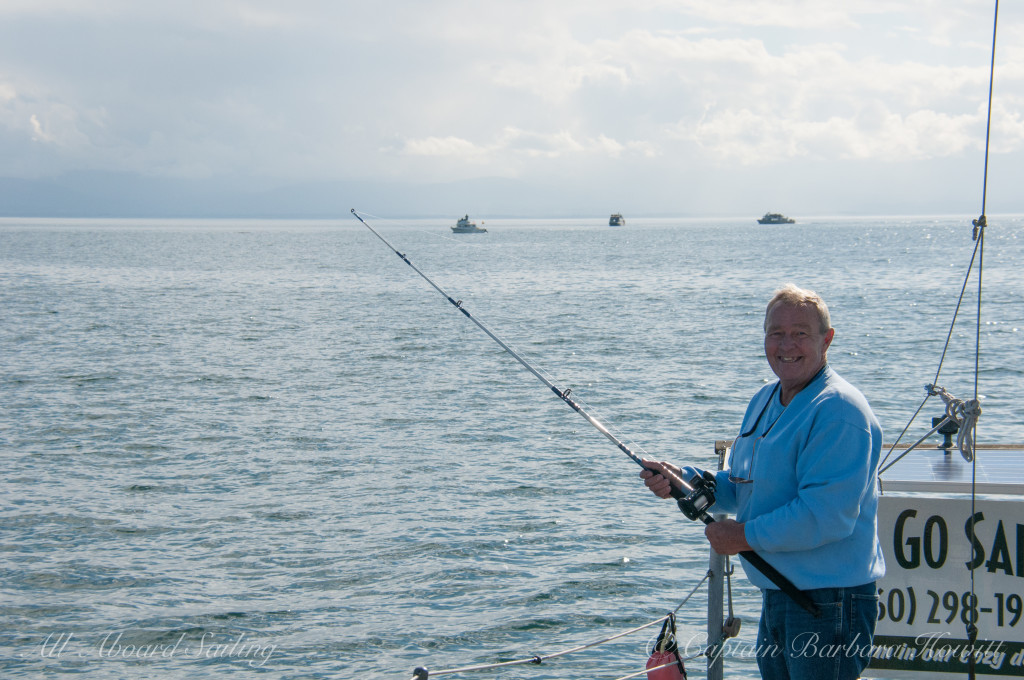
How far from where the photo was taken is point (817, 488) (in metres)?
2.93

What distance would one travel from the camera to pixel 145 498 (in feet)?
40.1

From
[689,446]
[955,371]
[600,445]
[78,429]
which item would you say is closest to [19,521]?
[78,429]

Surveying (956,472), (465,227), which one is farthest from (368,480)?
(465,227)

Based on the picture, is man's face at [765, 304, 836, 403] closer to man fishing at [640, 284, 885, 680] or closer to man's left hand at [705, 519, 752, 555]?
man fishing at [640, 284, 885, 680]

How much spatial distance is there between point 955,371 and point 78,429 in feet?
66.2

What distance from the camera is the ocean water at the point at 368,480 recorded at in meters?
8.36

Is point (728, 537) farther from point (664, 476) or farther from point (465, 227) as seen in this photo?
point (465, 227)

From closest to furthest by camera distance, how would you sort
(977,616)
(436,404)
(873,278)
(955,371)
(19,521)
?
(977,616)
(19,521)
(436,404)
(955,371)
(873,278)

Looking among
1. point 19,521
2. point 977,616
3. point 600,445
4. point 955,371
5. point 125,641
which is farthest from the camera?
point 955,371

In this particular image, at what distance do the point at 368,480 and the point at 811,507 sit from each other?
10.7 meters

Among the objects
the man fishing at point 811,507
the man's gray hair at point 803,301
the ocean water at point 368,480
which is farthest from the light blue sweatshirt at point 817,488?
the ocean water at point 368,480

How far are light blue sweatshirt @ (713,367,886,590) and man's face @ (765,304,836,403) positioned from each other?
2.1 inches

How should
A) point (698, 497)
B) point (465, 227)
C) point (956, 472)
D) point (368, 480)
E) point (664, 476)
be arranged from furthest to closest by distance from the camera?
point (465, 227)
point (368, 480)
point (956, 472)
point (664, 476)
point (698, 497)

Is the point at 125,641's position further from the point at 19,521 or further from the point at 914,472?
the point at 914,472
